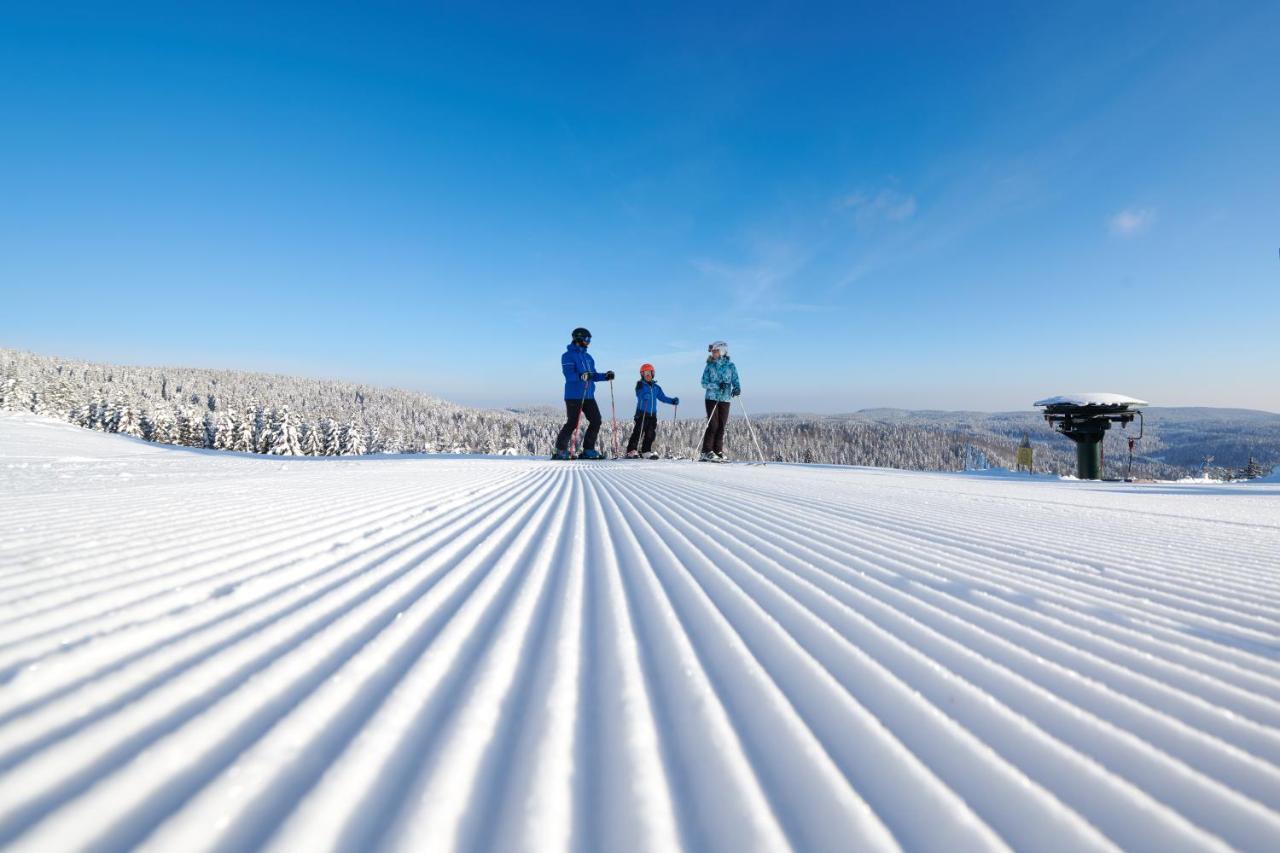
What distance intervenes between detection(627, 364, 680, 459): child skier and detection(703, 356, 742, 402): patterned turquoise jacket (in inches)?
27.3

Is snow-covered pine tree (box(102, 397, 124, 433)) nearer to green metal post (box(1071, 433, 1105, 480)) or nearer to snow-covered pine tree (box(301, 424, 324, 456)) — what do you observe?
snow-covered pine tree (box(301, 424, 324, 456))

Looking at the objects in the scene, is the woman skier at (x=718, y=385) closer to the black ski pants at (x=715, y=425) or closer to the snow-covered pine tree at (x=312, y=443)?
the black ski pants at (x=715, y=425)

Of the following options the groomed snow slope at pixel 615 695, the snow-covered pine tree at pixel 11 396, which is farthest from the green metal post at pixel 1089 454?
→ the snow-covered pine tree at pixel 11 396

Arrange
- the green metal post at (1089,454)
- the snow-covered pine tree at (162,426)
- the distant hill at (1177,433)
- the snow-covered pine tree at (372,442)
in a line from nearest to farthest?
the green metal post at (1089,454) → the snow-covered pine tree at (162,426) → the snow-covered pine tree at (372,442) → the distant hill at (1177,433)

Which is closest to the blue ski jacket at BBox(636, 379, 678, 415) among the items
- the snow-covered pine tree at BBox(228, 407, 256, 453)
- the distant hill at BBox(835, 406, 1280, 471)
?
the snow-covered pine tree at BBox(228, 407, 256, 453)

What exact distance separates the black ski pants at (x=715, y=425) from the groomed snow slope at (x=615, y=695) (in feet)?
21.7

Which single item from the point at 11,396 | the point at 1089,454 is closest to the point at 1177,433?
the point at 1089,454

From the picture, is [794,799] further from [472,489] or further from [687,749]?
[472,489]

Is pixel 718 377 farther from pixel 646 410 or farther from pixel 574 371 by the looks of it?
pixel 574 371

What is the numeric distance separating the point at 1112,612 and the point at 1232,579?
33.1 inches

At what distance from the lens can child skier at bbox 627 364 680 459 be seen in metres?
9.00

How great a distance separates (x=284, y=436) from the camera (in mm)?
33906

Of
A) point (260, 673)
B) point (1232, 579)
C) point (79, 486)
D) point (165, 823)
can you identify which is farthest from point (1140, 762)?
point (79, 486)

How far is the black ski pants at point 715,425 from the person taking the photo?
8516 mm
